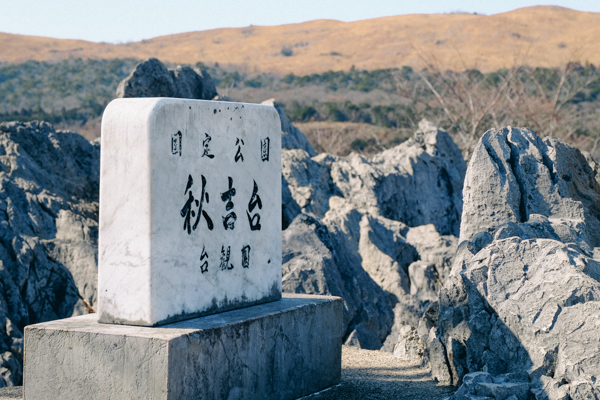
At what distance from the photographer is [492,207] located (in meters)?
6.08

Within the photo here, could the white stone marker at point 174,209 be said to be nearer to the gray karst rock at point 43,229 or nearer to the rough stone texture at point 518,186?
the rough stone texture at point 518,186

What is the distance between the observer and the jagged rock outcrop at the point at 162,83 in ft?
42.6

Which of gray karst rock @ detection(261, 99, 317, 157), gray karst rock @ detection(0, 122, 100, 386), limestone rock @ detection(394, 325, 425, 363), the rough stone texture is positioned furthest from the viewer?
gray karst rock @ detection(261, 99, 317, 157)

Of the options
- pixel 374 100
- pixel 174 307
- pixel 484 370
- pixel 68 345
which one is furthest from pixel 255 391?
pixel 374 100

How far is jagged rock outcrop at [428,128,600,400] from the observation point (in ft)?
13.9

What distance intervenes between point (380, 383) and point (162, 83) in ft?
31.2

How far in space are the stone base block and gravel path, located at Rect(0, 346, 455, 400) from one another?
0.42 m

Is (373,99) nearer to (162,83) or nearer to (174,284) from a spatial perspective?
(162,83)

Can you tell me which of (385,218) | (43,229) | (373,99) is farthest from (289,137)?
(373,99)

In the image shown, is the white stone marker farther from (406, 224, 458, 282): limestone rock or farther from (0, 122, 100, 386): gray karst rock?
(406, 224, 458, 282): limestone rock

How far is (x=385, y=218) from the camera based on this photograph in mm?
11664

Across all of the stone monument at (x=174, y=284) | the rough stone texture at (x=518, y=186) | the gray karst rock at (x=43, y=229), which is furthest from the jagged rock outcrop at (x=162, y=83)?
the stone monument at (x=174, y=284)

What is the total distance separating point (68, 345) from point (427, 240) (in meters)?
7.63

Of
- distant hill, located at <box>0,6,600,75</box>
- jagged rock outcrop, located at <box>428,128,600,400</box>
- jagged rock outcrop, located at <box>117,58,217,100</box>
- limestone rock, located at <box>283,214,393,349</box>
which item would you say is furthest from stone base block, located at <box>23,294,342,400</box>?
distant hill, located at <box>0,6,600,75</box>
